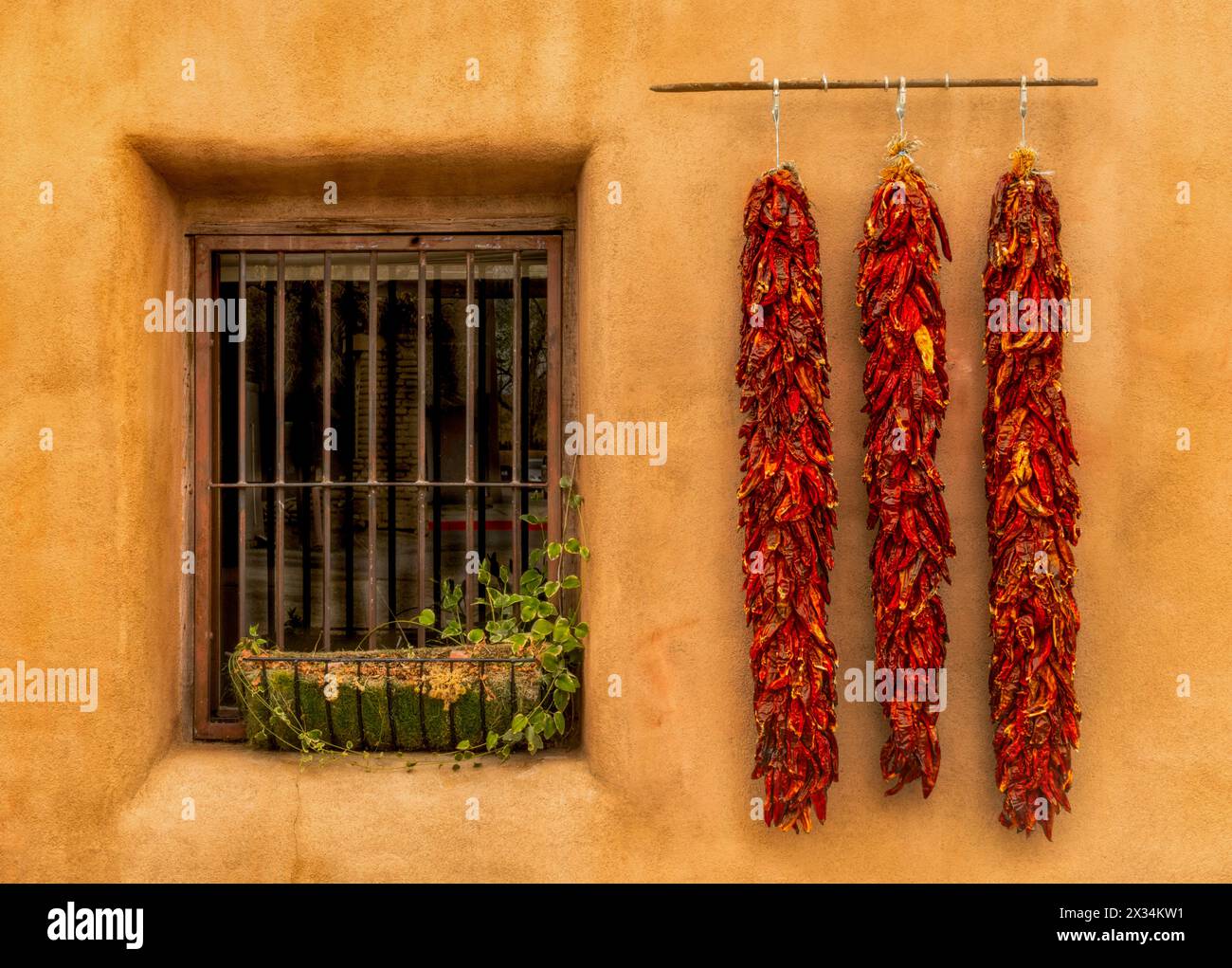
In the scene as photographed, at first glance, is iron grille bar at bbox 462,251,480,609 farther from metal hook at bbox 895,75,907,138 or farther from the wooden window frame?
metal hook at bbox 895,75,907,138

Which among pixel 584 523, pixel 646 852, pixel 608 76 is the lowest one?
pixel 646 852

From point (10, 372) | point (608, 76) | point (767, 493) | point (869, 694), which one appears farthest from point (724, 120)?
point (10, 372)

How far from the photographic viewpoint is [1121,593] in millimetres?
3670

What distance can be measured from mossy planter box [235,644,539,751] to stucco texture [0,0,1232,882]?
0.82ft

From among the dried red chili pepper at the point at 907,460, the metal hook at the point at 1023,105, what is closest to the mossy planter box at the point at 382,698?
the dried red chili pepper at the point at 907,460

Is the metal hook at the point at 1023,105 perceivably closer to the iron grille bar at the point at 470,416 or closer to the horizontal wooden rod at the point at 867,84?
the horizontal wooden rod at the point at 867,84

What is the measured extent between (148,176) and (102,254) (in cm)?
36

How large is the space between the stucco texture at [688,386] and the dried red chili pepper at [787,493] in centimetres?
20

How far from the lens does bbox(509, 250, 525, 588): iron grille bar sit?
4047 millimetres

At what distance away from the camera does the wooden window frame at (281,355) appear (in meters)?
4.05

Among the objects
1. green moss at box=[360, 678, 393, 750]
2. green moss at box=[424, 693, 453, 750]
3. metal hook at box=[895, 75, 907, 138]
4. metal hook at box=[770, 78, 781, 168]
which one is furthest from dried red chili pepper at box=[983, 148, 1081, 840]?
green moss at box=[360, 678, 393, 750]

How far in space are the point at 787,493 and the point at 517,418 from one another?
48.1 inches

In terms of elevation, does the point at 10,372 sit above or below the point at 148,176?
below

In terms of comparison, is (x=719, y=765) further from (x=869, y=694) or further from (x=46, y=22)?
(x=46, y=22)
